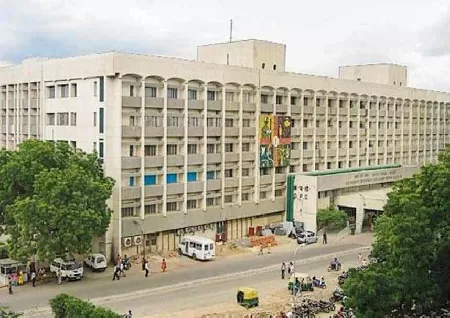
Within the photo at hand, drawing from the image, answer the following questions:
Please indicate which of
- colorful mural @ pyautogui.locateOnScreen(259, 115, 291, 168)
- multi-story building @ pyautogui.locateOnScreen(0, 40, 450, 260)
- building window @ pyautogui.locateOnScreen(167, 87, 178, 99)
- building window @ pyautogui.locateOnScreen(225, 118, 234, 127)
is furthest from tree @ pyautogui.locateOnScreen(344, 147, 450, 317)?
colorful mural @ pyautogui.locateOnScreen(259, 115, 291, 168)

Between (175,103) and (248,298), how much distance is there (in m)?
18.6

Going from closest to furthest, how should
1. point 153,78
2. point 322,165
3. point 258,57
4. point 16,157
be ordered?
point 16,157 → point 153,78 → point 258,57 → point 322,165

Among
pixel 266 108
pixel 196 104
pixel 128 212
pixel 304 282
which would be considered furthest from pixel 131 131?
pixel 304 282

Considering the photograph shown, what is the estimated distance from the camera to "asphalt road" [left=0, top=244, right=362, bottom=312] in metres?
35.7

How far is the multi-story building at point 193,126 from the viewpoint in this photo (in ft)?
150

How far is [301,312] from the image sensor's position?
32750 millimetres

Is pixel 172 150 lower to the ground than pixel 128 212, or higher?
higher

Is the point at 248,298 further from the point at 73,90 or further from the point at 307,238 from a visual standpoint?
the point at 73,90

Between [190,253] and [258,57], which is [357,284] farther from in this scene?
[258,57]

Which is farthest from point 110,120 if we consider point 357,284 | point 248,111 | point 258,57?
point 357,284

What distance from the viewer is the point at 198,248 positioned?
4647 centimetres

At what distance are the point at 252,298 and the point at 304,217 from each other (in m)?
23.3

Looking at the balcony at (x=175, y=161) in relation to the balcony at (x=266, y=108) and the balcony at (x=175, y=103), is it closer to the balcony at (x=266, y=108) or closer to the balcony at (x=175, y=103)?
the balcony at (x=175, y=103)

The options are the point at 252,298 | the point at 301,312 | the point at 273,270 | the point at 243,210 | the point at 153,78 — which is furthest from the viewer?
the point at 243,210
